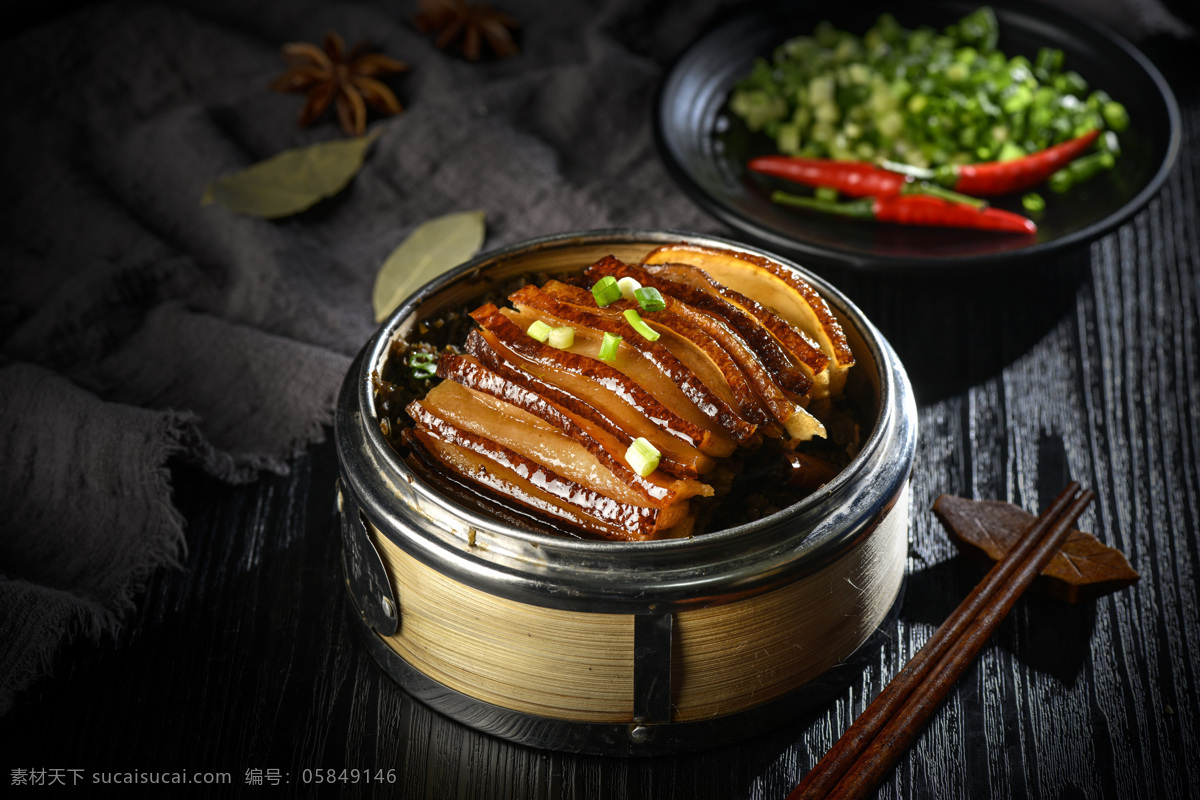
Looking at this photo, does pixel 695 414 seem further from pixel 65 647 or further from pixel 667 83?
pixel 667 83

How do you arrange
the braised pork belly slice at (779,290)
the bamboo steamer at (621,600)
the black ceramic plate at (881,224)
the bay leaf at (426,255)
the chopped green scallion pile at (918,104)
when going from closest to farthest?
the bamboo steamer at (621,600)
the braised pork belly slice at (779,290)
the black ceramic plate at (881,224)
the bay leaf at (426,255)
the chopped green scallion pile at (918,104)

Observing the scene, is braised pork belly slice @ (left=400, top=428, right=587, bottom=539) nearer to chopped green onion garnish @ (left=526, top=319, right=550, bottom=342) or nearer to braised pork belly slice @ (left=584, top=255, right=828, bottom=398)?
chopped green onion garnish @ (left=526, top=319, right=550, bottom=342)

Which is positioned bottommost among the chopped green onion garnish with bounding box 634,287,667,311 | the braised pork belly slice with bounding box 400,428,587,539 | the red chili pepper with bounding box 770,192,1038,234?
the red chili pepper with bounding box 770,192,1038,234

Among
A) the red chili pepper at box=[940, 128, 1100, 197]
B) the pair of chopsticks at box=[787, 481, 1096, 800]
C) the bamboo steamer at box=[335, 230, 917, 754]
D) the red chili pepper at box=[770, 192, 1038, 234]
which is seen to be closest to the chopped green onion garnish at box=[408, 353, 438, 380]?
the bamboo steamer at box=[335, 230, 917, 754]

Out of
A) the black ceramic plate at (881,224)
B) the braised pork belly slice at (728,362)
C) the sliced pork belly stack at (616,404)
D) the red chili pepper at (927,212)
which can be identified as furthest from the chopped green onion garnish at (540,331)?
the red chili pepper at (927,212)

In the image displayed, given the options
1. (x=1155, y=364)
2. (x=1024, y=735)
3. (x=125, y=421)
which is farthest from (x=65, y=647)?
(x=1155, y=364)

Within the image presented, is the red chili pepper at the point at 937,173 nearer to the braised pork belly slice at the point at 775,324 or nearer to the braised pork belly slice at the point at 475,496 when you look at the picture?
the braised pork belly slice at the point at 775,324

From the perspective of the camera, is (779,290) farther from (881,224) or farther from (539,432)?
(881,224)
